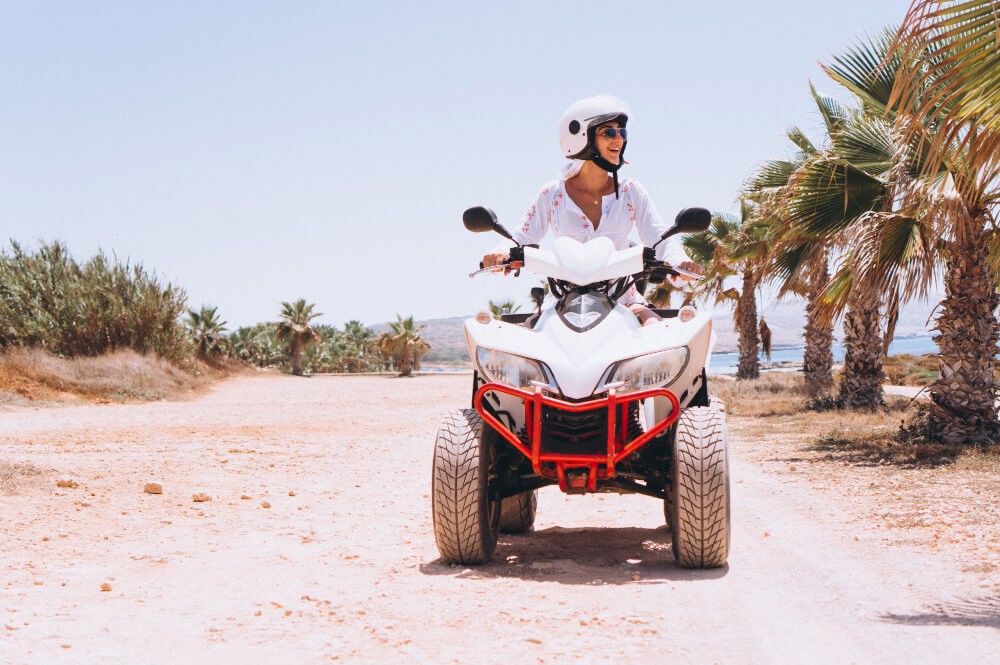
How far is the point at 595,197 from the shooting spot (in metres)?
5.50

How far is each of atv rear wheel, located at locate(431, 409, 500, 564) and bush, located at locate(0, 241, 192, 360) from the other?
25788mm

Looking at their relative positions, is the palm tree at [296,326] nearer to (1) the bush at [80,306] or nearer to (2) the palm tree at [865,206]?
(1) the bush at [80,306]

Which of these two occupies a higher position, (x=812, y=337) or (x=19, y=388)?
(x=812, y=337)

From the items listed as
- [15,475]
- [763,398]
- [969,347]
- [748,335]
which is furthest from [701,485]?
[748,335]

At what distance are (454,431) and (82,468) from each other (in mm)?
5863

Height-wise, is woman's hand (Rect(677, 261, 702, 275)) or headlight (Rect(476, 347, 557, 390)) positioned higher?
woman's hand (Rect(677, 261, 702, 275))

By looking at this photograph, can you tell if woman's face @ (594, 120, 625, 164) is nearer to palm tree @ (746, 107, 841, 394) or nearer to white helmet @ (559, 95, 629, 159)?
white helmet @ (559, 95, 629, 159)

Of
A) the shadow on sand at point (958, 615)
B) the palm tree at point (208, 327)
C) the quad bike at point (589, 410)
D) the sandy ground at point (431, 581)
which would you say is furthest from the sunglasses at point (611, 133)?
the palm tree at point (208, 327)

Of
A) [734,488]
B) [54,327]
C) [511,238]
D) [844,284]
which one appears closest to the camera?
[511,238]

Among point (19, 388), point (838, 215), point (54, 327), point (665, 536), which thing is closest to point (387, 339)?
point (54, 327)

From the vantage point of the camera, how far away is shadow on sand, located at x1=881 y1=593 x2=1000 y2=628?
3.65 m

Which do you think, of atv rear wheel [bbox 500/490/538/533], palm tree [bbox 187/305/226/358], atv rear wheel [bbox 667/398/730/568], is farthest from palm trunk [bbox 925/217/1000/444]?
palm tree [bbox 187/305/226/358]

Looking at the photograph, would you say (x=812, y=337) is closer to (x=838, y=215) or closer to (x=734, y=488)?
(x=838, y=215)

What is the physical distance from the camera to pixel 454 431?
4691mm
